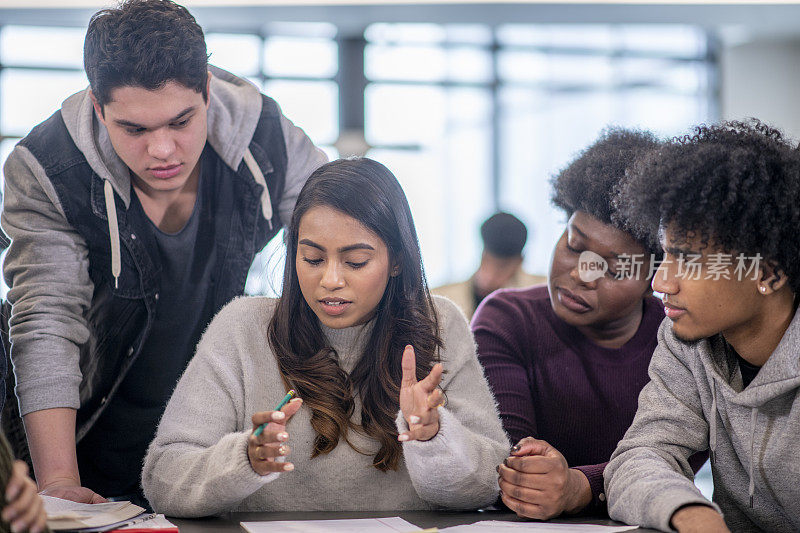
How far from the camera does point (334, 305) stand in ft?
5.28

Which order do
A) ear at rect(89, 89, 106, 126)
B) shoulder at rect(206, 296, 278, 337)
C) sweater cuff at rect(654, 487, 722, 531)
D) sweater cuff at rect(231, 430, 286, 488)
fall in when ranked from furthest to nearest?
ear at rect(89, 89, 106, 126), shoulder at rect(206, 296, 278, 337), sweater cuff at rect(231, 430, 286, 488), sweater cuff at rect(654, 487, 722, 531)

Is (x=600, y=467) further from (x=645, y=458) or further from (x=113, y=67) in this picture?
(x=113, y=67)

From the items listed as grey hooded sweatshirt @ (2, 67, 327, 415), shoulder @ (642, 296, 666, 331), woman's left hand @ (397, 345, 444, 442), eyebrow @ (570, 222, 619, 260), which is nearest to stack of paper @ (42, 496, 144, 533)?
grey hooded sweatshirt @ (2, 67, 327, 415)

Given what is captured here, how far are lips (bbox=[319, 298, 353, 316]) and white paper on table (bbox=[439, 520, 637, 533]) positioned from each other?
1.50 ft

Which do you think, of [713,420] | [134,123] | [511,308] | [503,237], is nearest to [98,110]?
[134,123]

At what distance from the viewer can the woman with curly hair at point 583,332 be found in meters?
1.86

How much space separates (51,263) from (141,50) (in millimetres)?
490

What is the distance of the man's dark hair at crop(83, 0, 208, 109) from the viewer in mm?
1735

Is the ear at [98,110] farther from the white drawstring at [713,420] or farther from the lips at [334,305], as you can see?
the white drawstring at [713,420]

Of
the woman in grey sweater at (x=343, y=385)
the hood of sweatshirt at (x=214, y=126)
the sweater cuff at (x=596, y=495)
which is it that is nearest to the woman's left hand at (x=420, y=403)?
the woman in grey sweater at (x=343, y=385)

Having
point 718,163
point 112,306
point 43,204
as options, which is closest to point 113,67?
point 43,204

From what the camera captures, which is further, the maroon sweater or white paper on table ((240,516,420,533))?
the maroon sweater

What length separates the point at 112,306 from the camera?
195 cm

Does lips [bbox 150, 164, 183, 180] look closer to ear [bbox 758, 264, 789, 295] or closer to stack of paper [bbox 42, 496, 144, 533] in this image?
stack of paper [bbox 42, 496, 144, 533]
